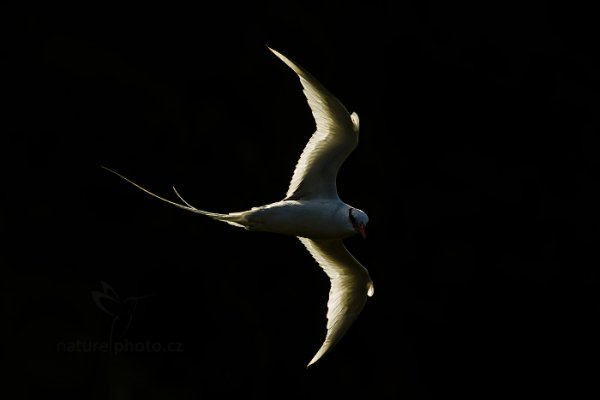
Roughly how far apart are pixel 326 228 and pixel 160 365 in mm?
4370

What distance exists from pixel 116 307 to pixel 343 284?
3.60m

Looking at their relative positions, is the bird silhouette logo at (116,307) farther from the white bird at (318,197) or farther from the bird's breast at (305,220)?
the bird's breast at (305,220)

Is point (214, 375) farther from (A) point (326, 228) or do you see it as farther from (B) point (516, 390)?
(A) point (326, 228)

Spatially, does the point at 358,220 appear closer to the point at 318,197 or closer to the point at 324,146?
the point at 318,197

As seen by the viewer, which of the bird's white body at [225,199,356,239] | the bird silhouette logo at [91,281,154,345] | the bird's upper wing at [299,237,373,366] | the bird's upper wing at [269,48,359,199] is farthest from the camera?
the bird silhouette logo at [91,281,154,345]

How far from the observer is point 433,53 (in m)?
12.1

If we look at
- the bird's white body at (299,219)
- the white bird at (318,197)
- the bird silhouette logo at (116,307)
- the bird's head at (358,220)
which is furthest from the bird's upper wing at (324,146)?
the bird silhouette logo at (116,307)

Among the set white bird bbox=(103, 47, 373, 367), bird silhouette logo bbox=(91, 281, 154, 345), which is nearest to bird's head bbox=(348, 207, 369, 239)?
white bird bbox=(103, 47, 373, 367)

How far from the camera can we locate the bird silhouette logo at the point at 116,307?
1152 cm

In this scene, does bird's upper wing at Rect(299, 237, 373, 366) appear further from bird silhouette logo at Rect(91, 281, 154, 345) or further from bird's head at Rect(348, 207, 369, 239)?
bird silhouette logo at Rect(91, 281, 154, 345)

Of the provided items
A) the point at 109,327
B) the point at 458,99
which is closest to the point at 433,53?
the point at 458,99

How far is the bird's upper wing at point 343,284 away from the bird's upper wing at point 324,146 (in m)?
0.69

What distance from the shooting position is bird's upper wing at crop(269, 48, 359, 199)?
7.84 meters

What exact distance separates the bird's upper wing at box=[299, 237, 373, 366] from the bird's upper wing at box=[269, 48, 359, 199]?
690mm
